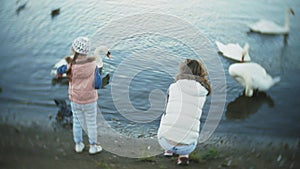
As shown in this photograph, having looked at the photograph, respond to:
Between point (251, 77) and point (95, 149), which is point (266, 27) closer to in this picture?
point (251, 77)

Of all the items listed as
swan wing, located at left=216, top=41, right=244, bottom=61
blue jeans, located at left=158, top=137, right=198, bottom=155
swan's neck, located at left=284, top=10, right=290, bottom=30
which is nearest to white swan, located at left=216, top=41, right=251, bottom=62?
swan wing, located at left=216, top=41, right=244, bottom=61

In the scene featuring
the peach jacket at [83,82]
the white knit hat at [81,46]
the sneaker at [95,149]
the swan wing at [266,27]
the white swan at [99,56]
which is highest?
the swan wing at [266,27]

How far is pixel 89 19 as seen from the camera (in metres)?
1.30

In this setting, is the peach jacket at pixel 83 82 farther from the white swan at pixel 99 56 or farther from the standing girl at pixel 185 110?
the standing girl at pixel 185 110

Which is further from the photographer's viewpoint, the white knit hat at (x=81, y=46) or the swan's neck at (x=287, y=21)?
the swan's neck at (x=287, y=21)

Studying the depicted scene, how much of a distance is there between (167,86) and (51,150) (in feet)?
1.02

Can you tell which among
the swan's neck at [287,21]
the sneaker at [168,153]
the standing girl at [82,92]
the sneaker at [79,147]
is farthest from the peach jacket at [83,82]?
the swan's neck at [287,21]

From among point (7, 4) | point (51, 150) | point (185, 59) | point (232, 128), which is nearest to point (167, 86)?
point (185, 59)

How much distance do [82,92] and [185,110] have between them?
239mm

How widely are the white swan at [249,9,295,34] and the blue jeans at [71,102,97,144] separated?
426 millimetres

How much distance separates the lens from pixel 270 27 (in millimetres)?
1269

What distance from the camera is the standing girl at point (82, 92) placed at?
1.18 m

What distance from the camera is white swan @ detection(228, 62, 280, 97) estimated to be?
124 cm

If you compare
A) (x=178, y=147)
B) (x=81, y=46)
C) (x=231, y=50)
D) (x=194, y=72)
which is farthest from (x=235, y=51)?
(x=81, y=46)
